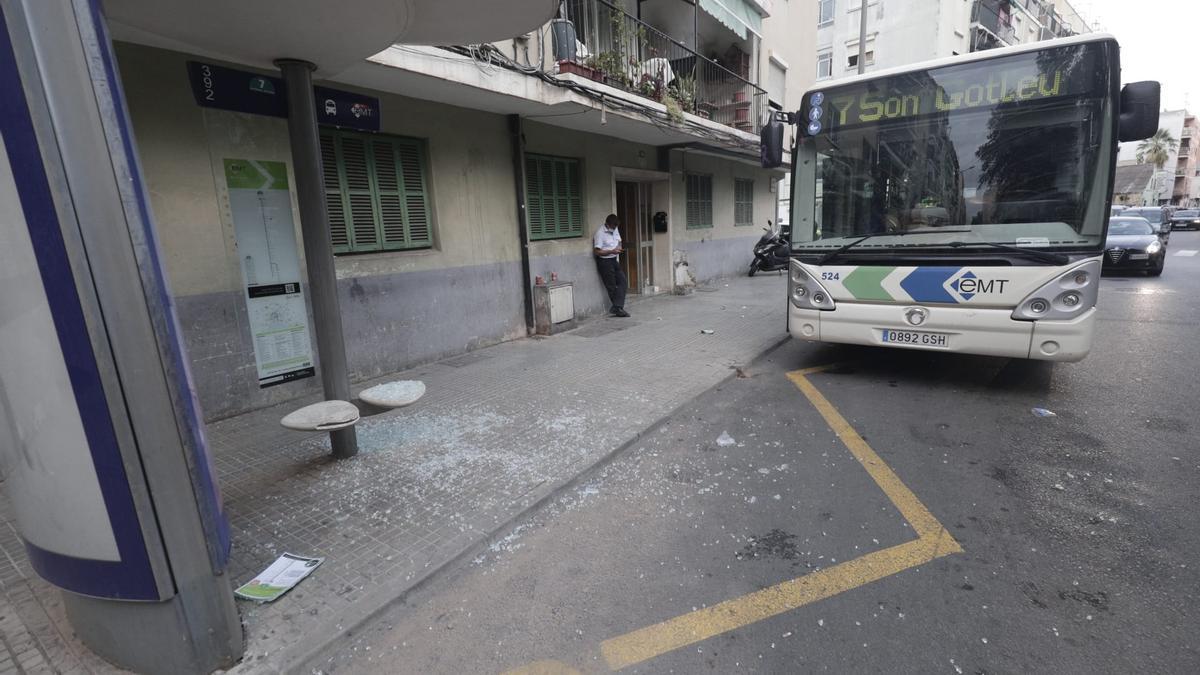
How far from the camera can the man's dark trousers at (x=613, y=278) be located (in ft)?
31.9

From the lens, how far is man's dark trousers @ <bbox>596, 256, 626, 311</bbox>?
9.73 meters

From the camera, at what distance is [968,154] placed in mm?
4914

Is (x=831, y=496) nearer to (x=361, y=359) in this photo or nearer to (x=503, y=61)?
(x=361, y=359)

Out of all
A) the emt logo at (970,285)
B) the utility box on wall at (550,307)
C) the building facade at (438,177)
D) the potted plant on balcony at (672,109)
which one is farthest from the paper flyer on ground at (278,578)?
the potted plant on balcony at (672,109)

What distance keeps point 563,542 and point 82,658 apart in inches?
82.1

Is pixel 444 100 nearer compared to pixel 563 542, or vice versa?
pixel 563 542

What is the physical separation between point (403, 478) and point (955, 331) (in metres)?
4.85

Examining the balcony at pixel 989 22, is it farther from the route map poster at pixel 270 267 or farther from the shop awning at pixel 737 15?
the route map poster at pixel 270 267

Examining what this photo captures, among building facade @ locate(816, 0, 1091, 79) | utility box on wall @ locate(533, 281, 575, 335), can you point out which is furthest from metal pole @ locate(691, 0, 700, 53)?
building facade @ locate(816, 0, 1091, 79)

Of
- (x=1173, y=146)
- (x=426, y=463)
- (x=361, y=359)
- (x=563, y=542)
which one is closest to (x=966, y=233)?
(x=563, y=542)

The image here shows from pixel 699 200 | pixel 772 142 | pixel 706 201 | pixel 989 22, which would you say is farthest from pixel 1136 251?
pixel 989 22

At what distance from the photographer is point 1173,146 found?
73688 mm

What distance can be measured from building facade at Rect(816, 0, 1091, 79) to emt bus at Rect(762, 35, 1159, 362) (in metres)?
21.8

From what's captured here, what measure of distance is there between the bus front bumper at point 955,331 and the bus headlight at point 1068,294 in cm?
7
